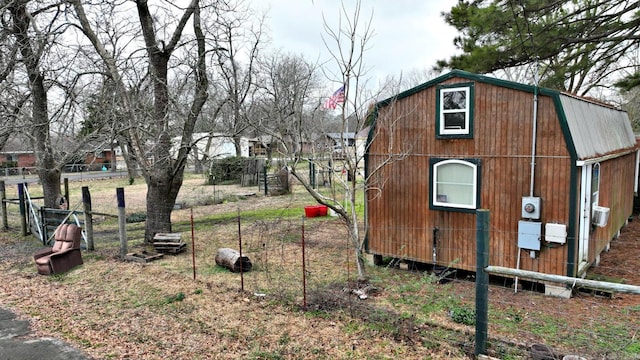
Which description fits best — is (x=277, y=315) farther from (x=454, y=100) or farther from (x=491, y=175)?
(x=454, y=100)

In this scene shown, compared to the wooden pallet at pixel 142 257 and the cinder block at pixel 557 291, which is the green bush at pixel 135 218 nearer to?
the wooden pallet at pixel 142 257

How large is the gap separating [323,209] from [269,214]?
2.33 meters

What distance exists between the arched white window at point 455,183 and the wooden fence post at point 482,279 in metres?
3.48

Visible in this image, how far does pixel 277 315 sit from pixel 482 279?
9.65ft

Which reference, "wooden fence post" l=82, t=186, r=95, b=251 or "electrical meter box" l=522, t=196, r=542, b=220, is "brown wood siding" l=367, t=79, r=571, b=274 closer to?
"electrical meter box" l=522, t=196, r=542, b=220

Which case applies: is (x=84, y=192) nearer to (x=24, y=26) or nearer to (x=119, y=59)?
(x=119, y=59)

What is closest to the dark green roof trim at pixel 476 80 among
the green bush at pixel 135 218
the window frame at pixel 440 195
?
the window frame at pixel 440 195

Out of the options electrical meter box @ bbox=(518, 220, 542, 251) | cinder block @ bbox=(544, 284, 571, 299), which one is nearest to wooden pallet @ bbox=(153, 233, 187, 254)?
electrical meter box @ bbox=(518, 220, 542, 251)

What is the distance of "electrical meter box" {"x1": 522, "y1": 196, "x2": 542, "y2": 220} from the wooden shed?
0.02 m

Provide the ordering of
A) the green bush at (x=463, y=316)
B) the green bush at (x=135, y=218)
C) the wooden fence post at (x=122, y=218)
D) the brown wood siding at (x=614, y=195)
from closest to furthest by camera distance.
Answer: the green bush at (x=463, y=316), the brown wood siding at (x=614, y=195), the wooden fence post at (x=122, y=218), the green bush at (x=135, y=218)

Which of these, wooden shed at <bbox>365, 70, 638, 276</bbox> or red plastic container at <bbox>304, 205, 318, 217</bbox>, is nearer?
wooden shed at <bbox>365, 70, 638, 276</bbox>

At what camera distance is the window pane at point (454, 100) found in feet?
25.4

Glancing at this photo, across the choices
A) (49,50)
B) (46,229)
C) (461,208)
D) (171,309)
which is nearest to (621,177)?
(461,208)

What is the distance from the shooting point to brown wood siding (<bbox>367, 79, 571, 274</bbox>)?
→ 276 inches
